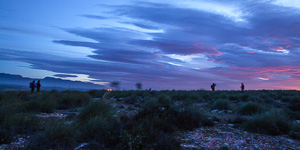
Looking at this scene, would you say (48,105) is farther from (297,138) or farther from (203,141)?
(297,138)

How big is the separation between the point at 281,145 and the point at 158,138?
4.12m

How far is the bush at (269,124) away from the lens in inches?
327

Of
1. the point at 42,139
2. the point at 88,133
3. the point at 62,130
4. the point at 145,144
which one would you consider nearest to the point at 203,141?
the point at 145,144

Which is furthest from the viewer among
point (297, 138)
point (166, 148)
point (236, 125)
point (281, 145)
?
point (236, 125)

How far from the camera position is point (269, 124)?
8492mm

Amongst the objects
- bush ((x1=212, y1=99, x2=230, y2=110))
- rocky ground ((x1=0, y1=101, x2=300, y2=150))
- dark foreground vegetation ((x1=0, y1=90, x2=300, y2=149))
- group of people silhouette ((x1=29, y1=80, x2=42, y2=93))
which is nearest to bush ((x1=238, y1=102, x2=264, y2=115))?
bush ((x1=212, y1=99, x2=230, y2=110))

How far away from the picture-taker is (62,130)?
6.27 m

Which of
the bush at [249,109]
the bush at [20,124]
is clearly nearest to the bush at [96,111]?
the bush at [20,124]

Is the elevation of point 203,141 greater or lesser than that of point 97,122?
lesser

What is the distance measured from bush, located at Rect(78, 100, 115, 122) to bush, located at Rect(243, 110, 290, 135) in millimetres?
5735

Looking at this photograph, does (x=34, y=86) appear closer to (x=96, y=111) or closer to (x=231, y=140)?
(x=96, y=111)

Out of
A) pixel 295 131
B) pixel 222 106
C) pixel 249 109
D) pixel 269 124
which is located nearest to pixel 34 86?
pixel 222 106

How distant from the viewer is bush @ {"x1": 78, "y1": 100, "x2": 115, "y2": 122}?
27.5ft

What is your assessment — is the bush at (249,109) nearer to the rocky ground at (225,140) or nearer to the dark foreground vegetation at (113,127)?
the dark foreground vegetation at (113,127)
